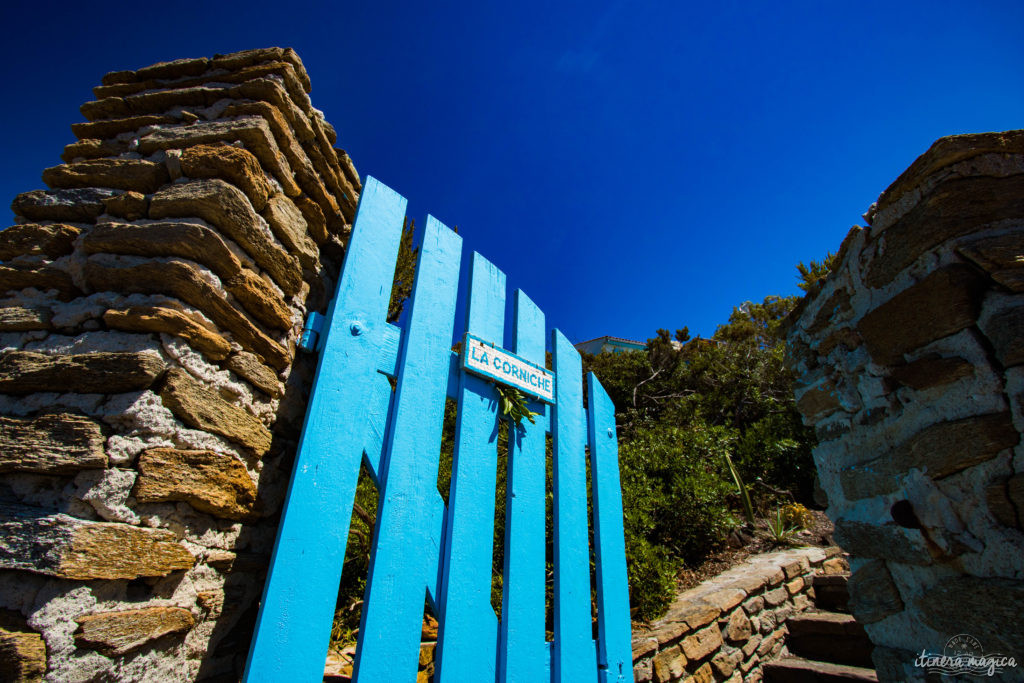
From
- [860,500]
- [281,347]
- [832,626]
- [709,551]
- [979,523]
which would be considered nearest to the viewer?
[979,523]

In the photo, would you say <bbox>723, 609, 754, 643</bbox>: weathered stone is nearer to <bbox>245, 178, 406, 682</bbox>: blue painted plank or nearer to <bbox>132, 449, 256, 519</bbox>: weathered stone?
<bbox>245, 178, 406, 682</bbox>: blue painted plank

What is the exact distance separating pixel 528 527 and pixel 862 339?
1.39 m

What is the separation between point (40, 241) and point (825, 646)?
13.9ft

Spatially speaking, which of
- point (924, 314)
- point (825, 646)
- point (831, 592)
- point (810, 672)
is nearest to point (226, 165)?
point (924, 314)

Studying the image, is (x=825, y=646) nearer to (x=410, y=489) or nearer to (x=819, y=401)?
(x=819, y=401)

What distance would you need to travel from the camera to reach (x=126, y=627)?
2.89 feet

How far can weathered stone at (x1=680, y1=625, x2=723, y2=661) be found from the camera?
2.31m

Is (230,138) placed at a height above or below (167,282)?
above

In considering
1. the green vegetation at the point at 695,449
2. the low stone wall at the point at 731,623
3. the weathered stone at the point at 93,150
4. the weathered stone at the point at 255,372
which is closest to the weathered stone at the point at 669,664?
the low stone wall at the point at 731,623

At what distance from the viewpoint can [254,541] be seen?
1.18m

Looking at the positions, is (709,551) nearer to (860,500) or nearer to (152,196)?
(860,500)

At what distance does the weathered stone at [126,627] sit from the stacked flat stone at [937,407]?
194 centimetres

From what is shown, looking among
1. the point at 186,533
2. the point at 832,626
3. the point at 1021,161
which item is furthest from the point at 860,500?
the point at 186,533

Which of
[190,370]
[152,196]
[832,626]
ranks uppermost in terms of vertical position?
[152,196]
